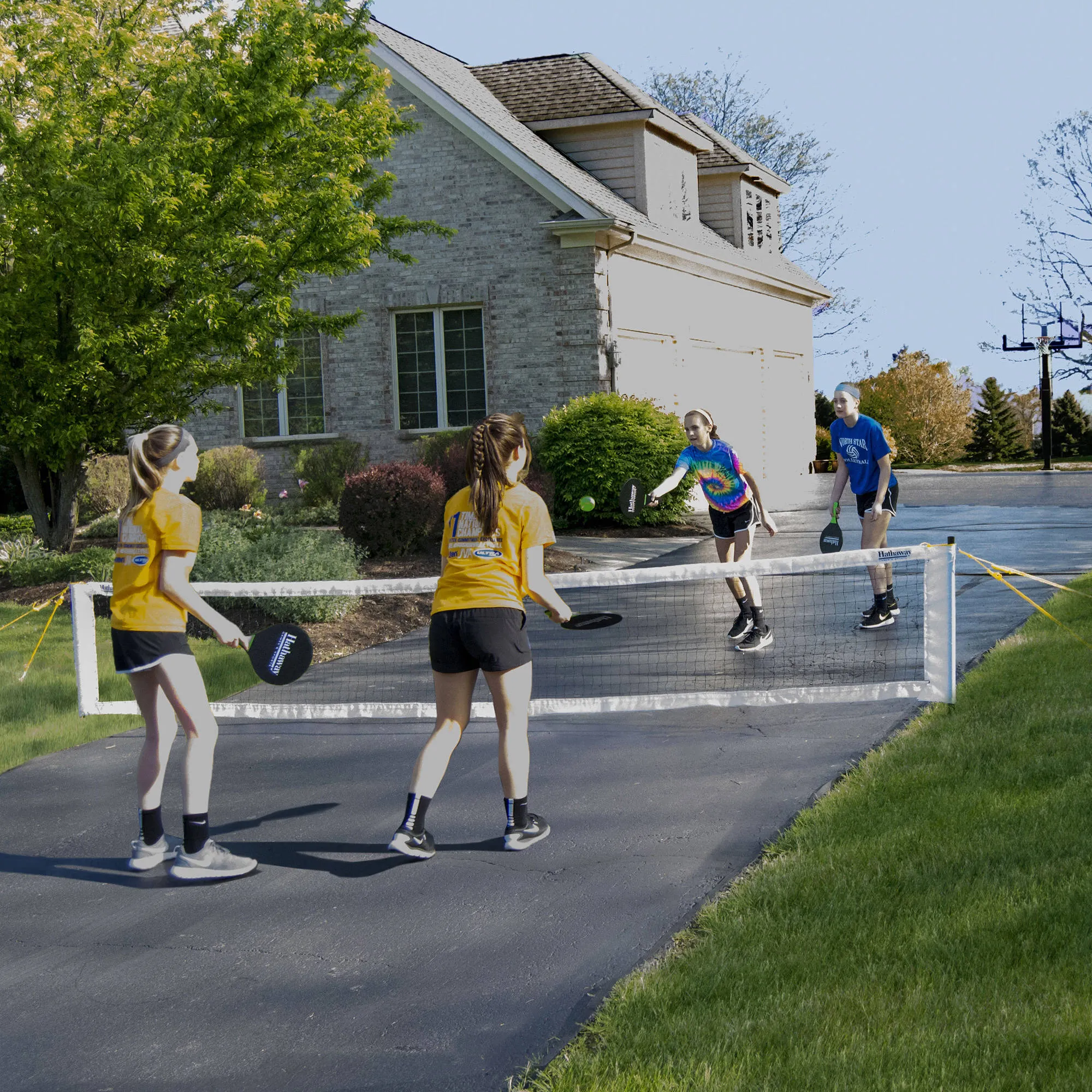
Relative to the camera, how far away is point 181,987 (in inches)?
180

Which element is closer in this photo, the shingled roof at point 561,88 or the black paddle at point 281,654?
the black paddle at point 281,654

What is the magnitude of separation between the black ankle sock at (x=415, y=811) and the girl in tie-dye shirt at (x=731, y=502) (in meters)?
5.14

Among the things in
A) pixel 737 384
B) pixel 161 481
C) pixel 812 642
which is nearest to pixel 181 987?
pixel 161 481

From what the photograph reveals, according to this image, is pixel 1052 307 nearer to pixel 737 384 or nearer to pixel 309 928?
pixel 737 384

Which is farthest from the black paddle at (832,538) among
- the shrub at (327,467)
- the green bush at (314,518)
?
the shrub at (327,467)

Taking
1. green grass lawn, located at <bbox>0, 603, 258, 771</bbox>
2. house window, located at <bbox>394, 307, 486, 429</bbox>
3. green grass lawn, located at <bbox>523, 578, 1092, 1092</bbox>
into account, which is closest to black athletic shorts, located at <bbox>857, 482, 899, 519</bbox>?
green grass lawn, located at <bbox>523, 578, 1092, 1092</bbox>

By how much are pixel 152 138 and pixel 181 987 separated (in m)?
11.4

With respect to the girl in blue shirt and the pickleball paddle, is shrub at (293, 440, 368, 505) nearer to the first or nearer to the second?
the girl in blue shirt

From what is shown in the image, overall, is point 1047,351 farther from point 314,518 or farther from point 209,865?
point 209,865

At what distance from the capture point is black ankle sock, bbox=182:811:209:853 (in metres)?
5.74

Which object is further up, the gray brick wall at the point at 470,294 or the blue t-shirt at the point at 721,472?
the gray brick wall at the point at 470,294

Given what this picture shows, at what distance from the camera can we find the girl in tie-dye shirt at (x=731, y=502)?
1064 centimetres

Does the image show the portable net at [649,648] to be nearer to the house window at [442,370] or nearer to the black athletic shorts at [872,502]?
the black athletic shorts at [872,502]

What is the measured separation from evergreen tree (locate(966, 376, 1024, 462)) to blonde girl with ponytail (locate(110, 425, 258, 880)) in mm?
50644
